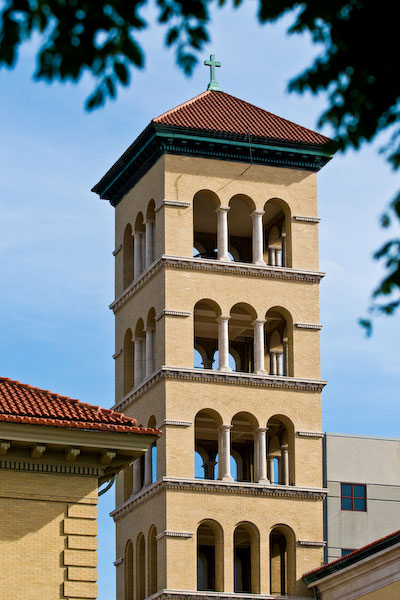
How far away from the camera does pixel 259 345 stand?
2058 inches

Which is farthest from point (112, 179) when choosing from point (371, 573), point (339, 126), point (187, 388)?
point (339, 126)

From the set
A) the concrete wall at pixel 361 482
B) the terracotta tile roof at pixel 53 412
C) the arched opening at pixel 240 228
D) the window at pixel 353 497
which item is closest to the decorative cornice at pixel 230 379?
the arched opening at pixel 240 228

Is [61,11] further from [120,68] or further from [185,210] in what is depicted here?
[185,210]

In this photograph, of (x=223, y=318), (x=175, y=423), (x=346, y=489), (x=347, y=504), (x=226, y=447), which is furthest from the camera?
(x=346, y=489)

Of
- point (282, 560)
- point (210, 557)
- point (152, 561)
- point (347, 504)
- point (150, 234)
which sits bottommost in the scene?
point (152, 561)

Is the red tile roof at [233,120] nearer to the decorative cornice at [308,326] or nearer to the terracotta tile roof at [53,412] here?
the decorative cornice at [308,326]

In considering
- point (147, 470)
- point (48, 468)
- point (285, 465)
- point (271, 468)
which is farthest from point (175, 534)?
point (48, 468)

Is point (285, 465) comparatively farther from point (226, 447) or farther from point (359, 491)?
point (359, 491)

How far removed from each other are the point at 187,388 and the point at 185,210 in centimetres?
640

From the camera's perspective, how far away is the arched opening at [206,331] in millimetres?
53344

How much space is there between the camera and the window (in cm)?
5835

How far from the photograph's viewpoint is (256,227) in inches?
2100

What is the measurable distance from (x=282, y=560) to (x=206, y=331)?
28.4 ft

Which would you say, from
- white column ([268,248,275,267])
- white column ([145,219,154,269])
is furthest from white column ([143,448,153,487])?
white column ([268,248,275,267])
